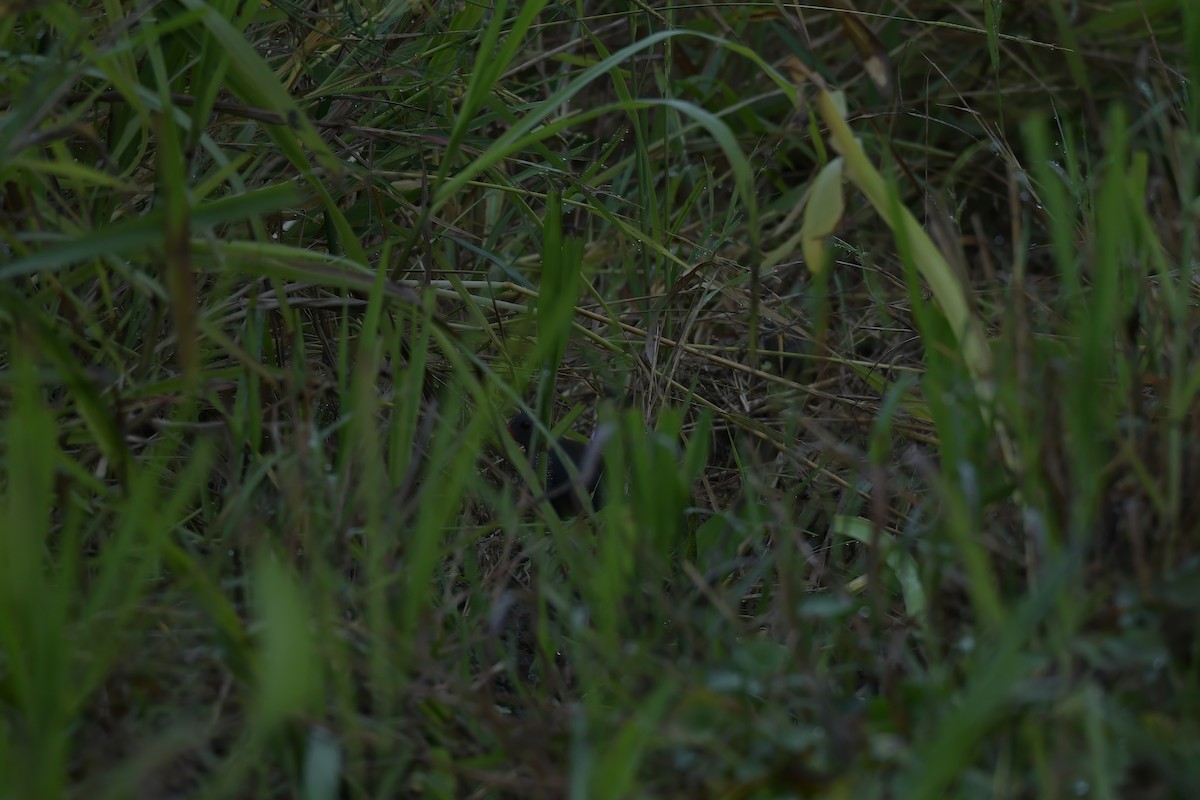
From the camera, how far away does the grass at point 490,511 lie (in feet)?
2.74

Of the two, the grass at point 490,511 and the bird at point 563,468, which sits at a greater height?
the grass at point 490,511

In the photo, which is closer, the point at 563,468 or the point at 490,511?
the point at 490,511

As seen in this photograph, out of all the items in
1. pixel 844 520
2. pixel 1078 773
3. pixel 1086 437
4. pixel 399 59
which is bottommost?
pixel 844 520

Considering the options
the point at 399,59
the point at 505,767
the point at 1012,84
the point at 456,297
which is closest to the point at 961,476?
the point at 505,767

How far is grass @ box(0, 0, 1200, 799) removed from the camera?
834 mm

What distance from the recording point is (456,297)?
5.36ft

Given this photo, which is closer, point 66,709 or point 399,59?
point 66,709

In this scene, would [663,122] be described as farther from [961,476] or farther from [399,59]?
[961,476]

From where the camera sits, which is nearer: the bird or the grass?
the grass

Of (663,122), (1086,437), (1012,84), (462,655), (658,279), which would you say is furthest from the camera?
(1012,84)

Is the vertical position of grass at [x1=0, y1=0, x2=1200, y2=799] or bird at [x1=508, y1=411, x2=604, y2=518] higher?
grass at [x1=0, y1=0, x2=1200, y2=799]

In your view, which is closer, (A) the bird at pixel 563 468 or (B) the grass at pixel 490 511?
(B) the grass at pixel 490 511

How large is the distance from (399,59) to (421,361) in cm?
59

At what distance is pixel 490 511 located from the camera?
1545 mm
